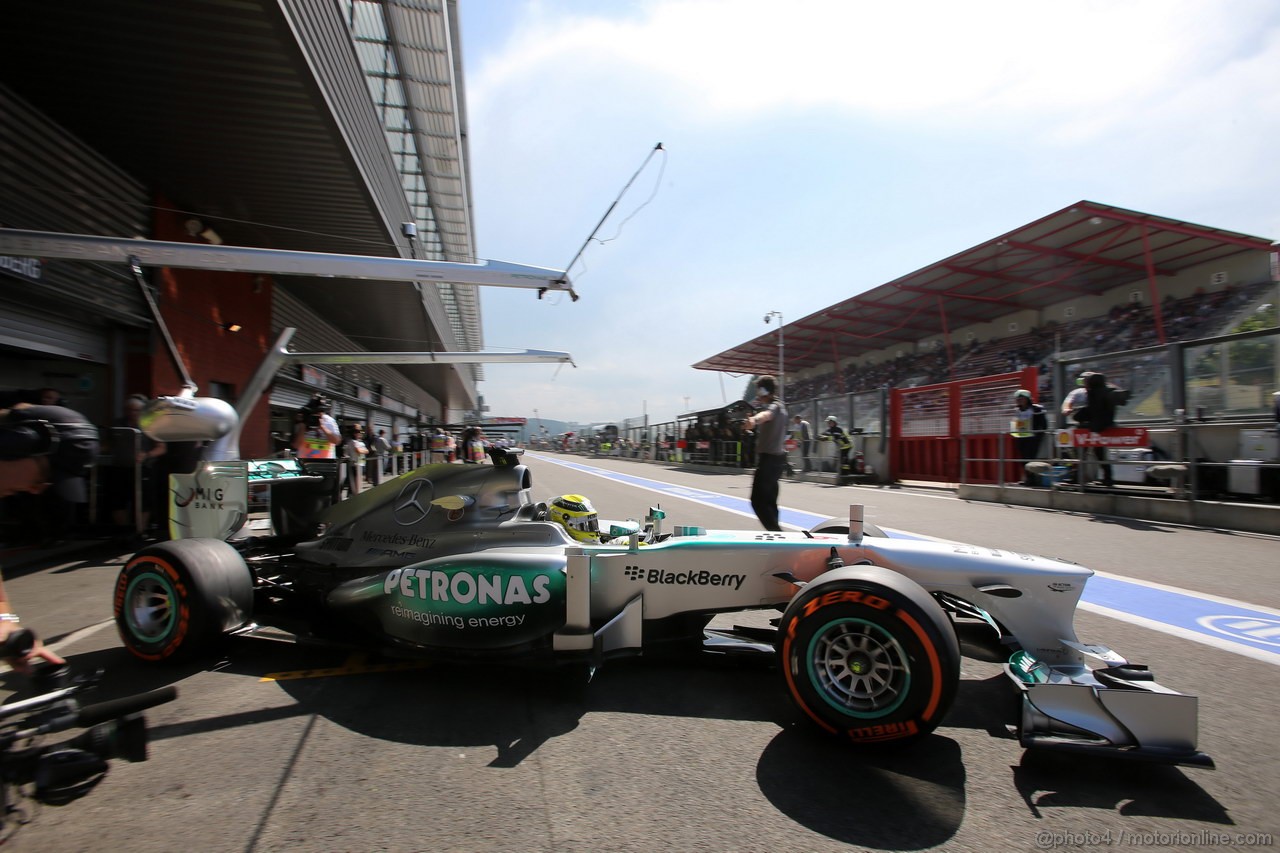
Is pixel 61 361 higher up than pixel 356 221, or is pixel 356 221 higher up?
pixel 356 221

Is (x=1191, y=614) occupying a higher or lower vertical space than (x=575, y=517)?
lower

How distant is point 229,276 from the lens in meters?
11.6

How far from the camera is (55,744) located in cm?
169

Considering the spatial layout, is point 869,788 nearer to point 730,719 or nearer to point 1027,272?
point 730,719

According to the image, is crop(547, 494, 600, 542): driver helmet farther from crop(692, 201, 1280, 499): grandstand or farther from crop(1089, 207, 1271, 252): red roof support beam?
crop(1089, 207, 1271, 252): red roof support beam

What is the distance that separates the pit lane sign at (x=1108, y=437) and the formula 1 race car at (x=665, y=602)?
784cm

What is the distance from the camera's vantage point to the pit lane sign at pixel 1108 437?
877cm

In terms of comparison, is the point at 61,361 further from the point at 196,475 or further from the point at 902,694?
the point at 902,694

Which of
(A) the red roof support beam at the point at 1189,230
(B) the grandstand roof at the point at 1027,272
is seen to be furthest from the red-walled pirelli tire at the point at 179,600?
(A) the red roof support beam at the point at 1189,230

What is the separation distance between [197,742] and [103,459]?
762cm

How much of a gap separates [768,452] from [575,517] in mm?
2535

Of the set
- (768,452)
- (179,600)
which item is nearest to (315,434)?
(179,600)

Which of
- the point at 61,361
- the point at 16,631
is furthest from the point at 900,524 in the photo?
the point at 61,361

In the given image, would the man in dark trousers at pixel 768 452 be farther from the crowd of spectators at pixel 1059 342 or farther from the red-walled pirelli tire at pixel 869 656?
the crowd of spectators at pixel 1059 342
